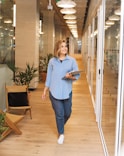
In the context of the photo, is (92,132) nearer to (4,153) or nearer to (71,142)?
(71,142)

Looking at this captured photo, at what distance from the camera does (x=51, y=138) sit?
167 inches

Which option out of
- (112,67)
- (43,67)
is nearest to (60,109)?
(112,67)

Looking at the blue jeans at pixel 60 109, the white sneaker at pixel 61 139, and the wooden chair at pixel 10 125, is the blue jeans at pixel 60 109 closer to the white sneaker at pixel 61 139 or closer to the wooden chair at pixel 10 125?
the white sneaker at pixel 61 139

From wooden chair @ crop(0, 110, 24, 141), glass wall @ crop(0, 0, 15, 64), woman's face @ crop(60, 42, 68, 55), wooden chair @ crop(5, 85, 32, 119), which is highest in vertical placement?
glass wall @ crop(0, 0, 15, 64)

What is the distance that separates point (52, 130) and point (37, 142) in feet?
2.11

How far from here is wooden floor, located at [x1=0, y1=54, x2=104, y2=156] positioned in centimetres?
369

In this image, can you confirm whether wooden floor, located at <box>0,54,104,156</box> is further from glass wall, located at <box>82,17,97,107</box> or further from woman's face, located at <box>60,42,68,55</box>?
woman's face, located at <box>60,42,68,55</box>

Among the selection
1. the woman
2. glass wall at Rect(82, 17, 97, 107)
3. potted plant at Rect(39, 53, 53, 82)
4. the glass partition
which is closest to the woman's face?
the woman

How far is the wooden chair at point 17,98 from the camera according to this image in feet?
17.0

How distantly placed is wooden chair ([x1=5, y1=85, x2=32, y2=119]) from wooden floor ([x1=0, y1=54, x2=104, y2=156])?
0.30 metres

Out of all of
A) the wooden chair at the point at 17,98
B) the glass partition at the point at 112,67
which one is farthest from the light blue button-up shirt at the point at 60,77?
the wooden chair at the point at 17,98

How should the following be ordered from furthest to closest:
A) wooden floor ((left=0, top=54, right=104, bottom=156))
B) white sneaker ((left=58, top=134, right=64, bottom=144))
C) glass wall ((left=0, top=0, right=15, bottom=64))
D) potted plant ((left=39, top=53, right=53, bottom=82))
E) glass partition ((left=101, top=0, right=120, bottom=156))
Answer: potted plant ((left=39, top=53, right=53, bottom=82)), glass wall ((left=0, top=0, right=15, bottom=64)), white sneaker ((left=58, top=134, right=64, bottom=144)), wooden floor ((left=0, top=54, right=104, bottom=156)), glass partition ((left=101, top=0, right=120, bottom=156))

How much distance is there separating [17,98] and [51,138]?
139 centimetres

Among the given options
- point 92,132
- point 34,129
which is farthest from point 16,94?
point 92,132
